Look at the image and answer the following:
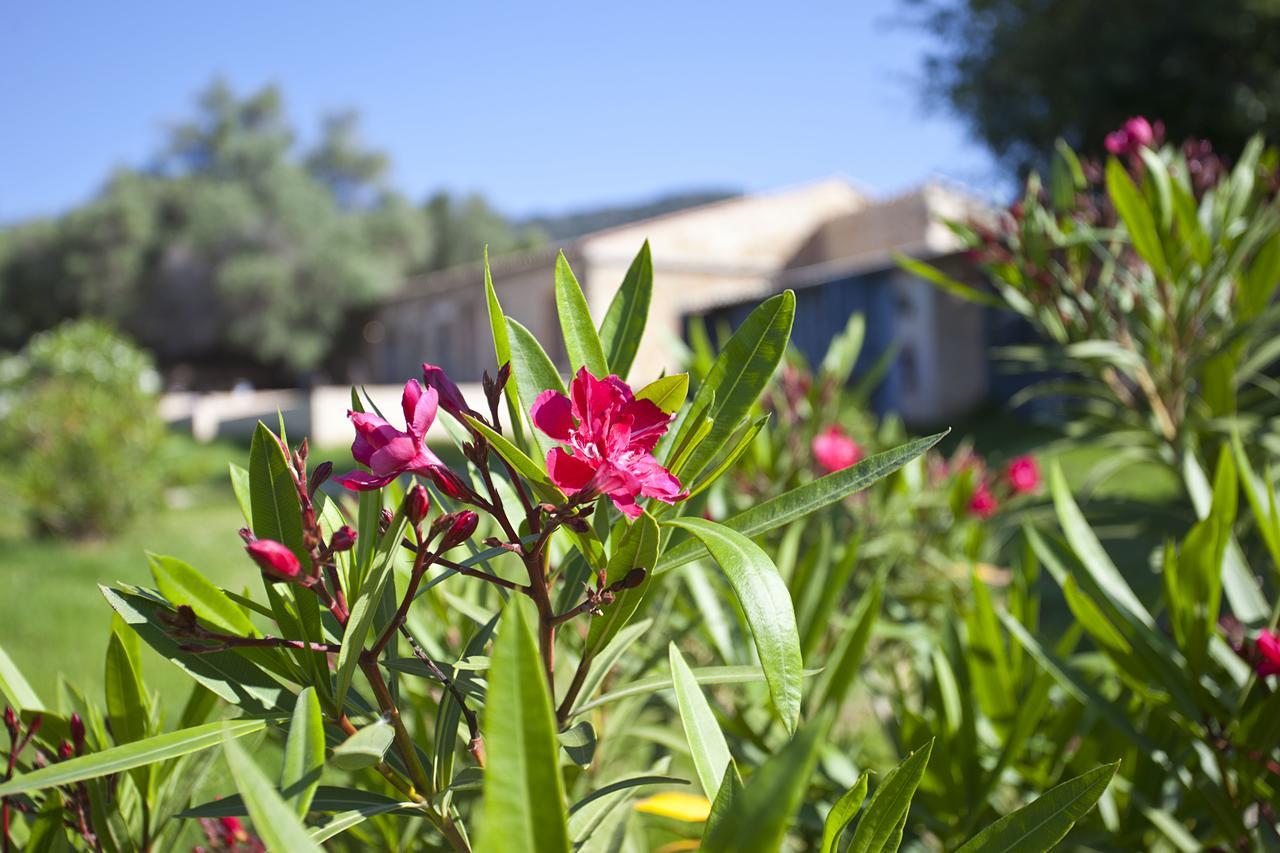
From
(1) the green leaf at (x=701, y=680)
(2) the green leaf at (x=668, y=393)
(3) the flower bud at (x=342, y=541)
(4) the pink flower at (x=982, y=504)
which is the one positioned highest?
(2) the green leaf at (x=668, y=393)

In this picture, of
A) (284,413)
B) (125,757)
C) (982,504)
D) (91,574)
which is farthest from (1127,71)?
(284,413)

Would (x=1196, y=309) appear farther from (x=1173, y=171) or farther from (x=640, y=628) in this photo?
(x=640, y=628)

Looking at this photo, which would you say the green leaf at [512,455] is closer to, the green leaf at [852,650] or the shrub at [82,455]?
the green leaf at [852,650]

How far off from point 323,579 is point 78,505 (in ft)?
22.6

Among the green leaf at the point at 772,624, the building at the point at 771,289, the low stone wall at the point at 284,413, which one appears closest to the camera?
the green leaf at the point at 772,624

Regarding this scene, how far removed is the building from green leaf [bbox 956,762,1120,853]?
8.01 metres

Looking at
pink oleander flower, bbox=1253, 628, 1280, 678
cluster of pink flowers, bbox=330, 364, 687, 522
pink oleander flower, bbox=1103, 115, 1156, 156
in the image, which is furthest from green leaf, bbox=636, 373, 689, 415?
pink oleander flower, bbox=1103, 115, 1156, 156

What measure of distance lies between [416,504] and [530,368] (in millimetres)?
113

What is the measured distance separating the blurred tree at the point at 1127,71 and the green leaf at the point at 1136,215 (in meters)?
7.62

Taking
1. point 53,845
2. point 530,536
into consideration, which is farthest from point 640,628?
point 53,845

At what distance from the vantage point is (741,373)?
58 centimetres

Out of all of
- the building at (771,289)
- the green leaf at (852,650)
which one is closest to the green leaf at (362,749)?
the green leaf at (852,650)

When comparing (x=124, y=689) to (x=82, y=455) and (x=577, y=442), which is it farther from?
(x=82, y=455)

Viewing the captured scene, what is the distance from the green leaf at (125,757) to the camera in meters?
0.42
